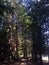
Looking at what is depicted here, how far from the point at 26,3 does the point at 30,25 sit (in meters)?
2.80

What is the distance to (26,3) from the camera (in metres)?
25.2

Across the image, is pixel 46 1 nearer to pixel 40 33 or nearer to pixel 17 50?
pixel 40 33

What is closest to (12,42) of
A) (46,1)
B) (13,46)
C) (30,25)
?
(13,46)

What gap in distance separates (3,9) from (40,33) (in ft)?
18.4

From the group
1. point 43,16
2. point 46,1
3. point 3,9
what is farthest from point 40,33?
point 3,9

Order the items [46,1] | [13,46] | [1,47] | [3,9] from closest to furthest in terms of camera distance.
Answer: [3,9] → [46,1] → [1,47] → [13,46]

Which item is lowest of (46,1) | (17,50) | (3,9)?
(17,50)

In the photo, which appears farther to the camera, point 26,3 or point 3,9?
point 26,3

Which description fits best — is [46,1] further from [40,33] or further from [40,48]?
[40,48]

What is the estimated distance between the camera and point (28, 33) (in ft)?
81.8

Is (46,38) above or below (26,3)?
below

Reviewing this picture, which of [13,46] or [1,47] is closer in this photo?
[1,47]

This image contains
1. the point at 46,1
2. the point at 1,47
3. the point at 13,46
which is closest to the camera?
the point at 46,1

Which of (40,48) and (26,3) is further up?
(26,3)
